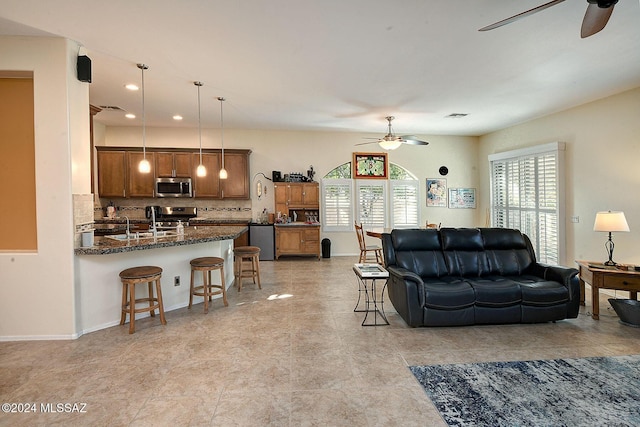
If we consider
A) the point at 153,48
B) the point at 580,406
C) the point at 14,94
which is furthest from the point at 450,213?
the point at 14,94

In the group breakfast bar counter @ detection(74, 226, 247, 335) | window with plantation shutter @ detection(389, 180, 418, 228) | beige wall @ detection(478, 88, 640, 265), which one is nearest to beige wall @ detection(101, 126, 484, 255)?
window with plantation shutter @ detection(389, 180, 418, 228)

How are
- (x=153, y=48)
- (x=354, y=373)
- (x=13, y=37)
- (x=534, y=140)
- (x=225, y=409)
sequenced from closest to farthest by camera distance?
(x=225, y=409) → (x=354, y=373) → (x=13, y=37) → (x=153, y=48) → (x=534, y=140)

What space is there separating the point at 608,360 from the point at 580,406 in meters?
0.94

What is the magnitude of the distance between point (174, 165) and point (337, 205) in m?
3.88

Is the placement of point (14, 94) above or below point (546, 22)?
below

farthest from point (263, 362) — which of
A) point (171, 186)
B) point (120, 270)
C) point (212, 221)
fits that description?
point (171, 186)

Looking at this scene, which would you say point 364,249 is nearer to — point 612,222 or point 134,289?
point 612,222

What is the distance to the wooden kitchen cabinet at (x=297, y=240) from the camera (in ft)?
23.6

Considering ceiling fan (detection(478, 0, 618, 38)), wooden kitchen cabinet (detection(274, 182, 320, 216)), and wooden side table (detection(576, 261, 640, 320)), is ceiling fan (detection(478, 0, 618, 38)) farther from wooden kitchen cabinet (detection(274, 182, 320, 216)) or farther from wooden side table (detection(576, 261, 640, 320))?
wooden kitchen cabinet (detection(274, 182, 320, 216))

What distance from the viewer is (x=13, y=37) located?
3.11 metres

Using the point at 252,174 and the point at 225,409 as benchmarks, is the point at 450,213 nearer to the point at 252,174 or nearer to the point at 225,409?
the point at 252,174

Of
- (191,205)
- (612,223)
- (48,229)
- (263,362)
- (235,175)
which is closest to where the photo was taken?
(263,362)

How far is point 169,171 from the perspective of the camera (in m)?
6.99

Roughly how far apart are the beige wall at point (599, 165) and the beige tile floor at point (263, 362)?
1470mm
